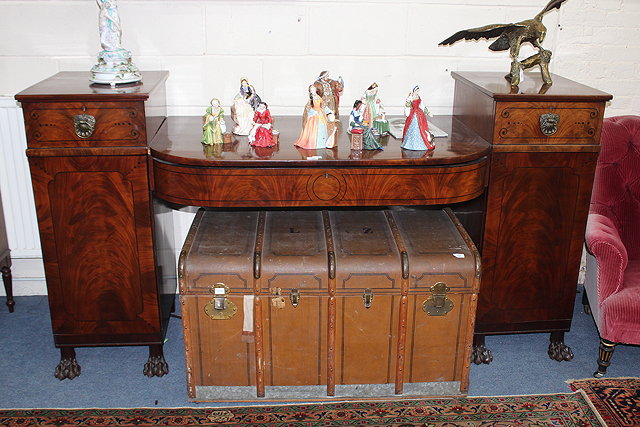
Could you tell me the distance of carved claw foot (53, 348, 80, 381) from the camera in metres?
2.75

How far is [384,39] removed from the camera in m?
3.04

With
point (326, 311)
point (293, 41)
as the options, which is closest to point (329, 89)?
point (293, 41)

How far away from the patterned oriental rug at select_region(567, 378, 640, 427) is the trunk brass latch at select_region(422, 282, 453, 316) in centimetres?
73

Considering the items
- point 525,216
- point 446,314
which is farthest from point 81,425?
point 525,216

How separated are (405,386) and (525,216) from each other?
0.86 metres

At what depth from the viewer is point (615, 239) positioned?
2.67 m

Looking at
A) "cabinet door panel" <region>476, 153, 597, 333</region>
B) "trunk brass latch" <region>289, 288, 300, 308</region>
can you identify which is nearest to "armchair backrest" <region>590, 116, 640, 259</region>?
"cabinet door panel" <region>476, 153, 597, 333</region>

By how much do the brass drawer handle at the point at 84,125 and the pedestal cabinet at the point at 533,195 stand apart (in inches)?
60.2

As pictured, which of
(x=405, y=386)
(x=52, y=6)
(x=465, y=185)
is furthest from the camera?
(x=52, y=6)

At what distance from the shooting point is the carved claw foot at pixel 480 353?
9.45 feet

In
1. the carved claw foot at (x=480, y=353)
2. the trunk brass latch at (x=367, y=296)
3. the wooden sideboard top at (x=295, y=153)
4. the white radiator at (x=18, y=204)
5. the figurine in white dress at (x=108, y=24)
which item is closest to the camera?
the wooden sideboard top at (x=295, y=153)

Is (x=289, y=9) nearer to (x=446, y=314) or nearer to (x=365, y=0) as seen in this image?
(x=365, y=0)

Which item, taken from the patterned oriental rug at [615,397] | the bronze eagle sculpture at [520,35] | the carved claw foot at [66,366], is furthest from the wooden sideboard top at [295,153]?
the patterned oriental rug at [615,397]

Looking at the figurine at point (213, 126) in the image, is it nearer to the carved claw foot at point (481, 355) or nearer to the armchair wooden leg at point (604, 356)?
the carved claw foot at point (481, 355)
